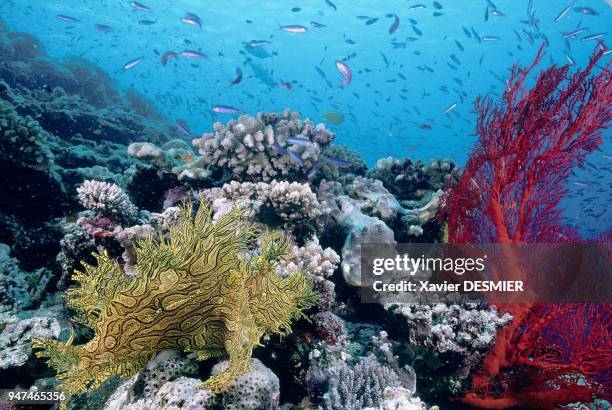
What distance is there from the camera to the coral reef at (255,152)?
6590 millimetres

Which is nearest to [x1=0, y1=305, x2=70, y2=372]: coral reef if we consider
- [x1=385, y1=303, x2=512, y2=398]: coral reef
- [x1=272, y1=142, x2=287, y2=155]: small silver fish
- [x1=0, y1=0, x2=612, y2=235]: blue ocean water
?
[x1=385, y1=303, x2=512, y2=398]: coral reef

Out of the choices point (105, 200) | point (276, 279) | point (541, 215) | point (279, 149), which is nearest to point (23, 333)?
point (105, 200)

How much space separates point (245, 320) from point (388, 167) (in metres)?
7.31

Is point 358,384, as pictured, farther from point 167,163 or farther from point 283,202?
point 167,163

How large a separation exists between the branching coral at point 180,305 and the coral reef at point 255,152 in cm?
412

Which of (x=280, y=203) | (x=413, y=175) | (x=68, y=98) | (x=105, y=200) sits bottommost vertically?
(x=105, y=200)

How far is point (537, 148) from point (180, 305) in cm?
468

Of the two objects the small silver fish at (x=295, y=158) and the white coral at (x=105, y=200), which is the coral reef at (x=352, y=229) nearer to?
the small silver fish at (x=295, y=158)

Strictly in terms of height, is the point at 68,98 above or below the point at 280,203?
above

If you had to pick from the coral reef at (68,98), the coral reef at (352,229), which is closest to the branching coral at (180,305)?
the coral reef at (352,229)

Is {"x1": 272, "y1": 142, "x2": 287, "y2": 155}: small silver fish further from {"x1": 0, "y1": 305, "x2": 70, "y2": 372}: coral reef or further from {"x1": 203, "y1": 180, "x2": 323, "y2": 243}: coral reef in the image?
{"x1": 0, "y1": 305, "x2": 70, "y2": 372}: coral reef

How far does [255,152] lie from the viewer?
6.71m

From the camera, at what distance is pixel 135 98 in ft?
97.0

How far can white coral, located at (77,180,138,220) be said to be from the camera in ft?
15.9
